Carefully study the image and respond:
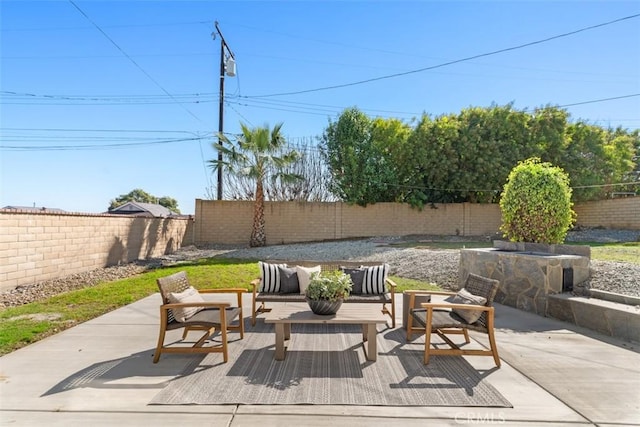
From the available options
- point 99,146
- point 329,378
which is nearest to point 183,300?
point 329,378

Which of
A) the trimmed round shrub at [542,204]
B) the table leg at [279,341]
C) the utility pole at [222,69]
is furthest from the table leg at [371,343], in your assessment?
the utility pole at [222,69]

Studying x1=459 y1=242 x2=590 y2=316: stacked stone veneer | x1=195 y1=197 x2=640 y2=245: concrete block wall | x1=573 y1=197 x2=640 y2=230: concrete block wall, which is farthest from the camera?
x1=195 y1=197 x2=640 y2=245: concrete block wall

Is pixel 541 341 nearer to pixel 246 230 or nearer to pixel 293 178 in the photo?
pixel 293 178

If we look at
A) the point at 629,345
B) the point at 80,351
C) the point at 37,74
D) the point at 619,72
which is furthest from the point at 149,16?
the point at 619,72

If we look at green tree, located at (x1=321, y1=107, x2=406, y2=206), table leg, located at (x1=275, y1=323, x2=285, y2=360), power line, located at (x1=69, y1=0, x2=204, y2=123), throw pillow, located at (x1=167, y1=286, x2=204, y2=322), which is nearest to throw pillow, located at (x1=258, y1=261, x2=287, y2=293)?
throw pillow, located at (x1=167, y1=286, x2=204, y2=322)

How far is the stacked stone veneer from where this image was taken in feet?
17.2

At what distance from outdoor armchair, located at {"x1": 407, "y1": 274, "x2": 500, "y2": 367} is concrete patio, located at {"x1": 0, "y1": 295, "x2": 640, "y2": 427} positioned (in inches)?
11.0

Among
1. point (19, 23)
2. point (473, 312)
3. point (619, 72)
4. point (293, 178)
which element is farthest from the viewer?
point (293, 178)

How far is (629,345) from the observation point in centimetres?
394

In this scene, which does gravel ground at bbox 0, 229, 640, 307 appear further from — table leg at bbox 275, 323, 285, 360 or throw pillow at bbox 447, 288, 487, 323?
table leg at bbox 275, 323, 285, 360

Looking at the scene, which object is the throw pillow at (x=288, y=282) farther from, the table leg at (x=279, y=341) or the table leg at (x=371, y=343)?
the table leg at (x=371, y=343)

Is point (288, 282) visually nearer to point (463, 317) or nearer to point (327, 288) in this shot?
point (327, 288)

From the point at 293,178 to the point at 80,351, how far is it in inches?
434

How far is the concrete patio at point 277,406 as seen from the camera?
2.38 m
